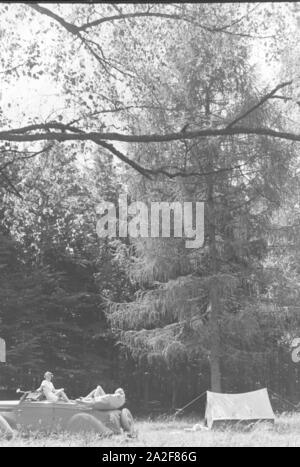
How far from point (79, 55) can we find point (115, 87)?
582mm

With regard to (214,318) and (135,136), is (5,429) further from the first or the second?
(214,318)

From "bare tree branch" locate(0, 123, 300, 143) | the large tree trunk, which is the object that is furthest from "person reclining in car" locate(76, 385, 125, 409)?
the large tree trunk

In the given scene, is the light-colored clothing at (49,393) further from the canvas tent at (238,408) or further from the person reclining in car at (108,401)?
the canvas tent at (238,408)

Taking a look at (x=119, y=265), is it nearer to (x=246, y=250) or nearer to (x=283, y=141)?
(x=246, y=250)

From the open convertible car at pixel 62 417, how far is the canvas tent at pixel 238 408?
3407 millimetres

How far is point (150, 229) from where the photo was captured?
13.8 metres

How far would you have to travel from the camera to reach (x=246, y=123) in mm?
13023

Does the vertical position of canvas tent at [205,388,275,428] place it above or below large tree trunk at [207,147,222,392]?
below

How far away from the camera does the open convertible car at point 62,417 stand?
8.10 metres

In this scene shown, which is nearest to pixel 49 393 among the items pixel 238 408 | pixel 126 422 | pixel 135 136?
pixel 126 422

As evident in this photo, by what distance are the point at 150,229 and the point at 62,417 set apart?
610 centimetres

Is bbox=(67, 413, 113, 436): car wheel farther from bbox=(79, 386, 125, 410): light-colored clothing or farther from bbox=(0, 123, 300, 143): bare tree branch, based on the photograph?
bbox=(0, 123, 300, 143): bare tree branch

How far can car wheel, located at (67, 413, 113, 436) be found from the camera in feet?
26.4
